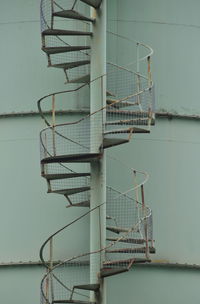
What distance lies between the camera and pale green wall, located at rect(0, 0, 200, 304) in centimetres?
1919

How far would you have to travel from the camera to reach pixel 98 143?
18516 mm

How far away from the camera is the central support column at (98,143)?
1841cm

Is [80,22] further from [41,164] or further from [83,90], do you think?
[41,164]

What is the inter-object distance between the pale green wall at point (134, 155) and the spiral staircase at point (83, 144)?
0.76 feet

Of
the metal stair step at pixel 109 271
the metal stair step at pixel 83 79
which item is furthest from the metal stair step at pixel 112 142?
the metal stair step at pixel 109 271

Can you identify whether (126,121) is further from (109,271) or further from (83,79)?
(109,271)

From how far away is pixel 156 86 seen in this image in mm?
19812

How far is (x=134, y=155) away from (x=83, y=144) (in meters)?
0.87

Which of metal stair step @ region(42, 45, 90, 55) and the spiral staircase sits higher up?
metal stair step @ region(42, 45, 90, 55)

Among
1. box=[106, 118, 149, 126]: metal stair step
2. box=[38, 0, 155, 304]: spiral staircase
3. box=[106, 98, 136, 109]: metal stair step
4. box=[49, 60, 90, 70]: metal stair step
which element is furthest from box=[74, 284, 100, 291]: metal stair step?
box=[49, 60, 90, 70]: metal stair step

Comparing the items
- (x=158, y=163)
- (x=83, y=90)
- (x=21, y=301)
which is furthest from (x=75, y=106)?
(x=21, y=301)

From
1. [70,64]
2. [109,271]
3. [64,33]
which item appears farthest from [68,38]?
[109,271]

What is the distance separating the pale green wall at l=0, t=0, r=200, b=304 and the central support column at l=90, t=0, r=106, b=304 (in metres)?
0.71

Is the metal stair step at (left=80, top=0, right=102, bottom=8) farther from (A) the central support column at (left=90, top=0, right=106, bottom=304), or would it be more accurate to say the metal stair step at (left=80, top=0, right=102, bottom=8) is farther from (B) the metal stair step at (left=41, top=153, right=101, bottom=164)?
(B) the metal stair step at (left=41, top=153, right=101, bottom=164)
